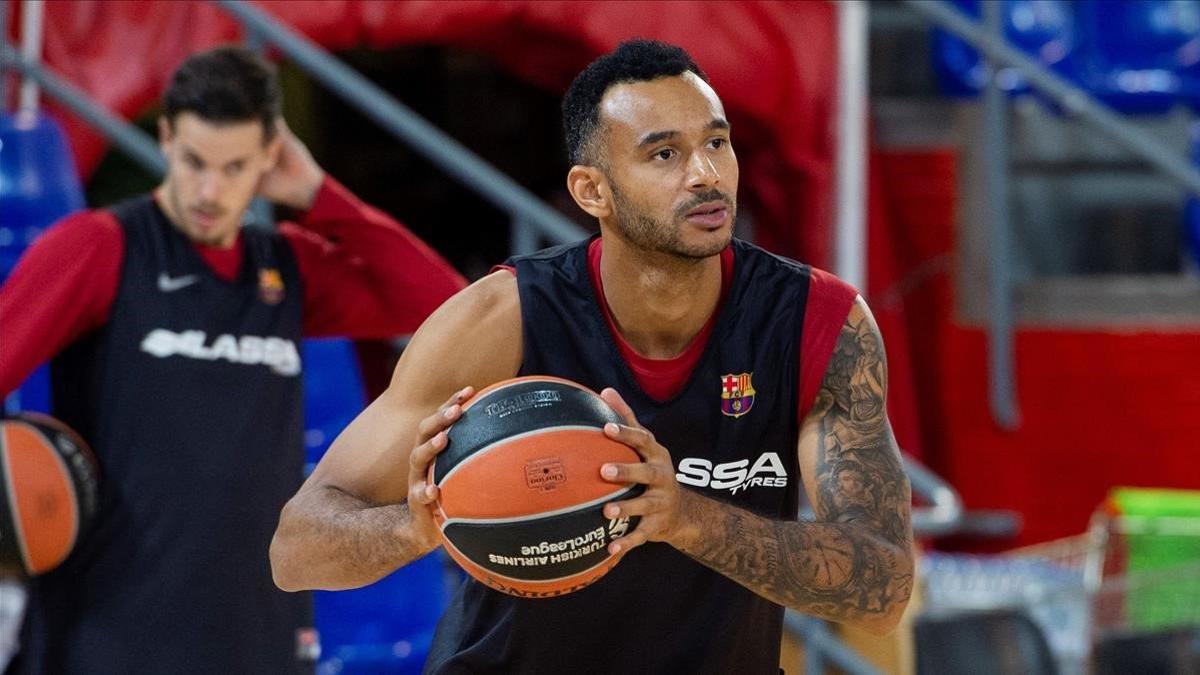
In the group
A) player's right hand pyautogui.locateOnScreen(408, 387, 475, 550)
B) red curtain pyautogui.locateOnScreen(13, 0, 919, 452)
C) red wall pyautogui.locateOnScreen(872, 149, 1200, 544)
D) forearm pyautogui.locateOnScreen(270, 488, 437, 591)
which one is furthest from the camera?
red wall pyautogui.locateOnScreen(872, 149, 1200, 544)

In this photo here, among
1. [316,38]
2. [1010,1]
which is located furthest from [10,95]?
[1010,1]

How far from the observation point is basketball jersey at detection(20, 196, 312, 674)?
385 centimetres

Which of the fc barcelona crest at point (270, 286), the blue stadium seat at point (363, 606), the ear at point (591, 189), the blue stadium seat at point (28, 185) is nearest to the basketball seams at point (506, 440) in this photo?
the ear at point (591, 189)

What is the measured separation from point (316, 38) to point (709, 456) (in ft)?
12.3

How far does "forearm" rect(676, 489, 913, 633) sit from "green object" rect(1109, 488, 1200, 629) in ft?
10.1

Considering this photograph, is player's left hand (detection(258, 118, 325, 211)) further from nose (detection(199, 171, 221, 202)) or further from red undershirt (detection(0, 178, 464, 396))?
nose (detection(199, 171, 221, 202))

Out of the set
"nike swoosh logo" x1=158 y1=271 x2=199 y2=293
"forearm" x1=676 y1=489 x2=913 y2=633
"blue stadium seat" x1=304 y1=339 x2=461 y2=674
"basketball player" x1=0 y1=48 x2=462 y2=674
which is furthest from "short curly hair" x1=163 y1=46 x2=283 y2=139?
"forearm" x1=676 y1=489 x2=913 y2=633

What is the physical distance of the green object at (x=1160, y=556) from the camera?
589 centimetres

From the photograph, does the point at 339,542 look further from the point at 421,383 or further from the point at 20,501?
the point at 20,501

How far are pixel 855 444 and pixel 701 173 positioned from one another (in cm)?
50

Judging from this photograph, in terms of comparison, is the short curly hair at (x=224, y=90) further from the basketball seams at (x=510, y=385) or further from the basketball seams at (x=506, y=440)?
the basketball seams at (x=506, y=440)

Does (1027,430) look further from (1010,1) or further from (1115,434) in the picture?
(1010,1)

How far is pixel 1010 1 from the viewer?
7.97 metres

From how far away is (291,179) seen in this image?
14.9 ft
